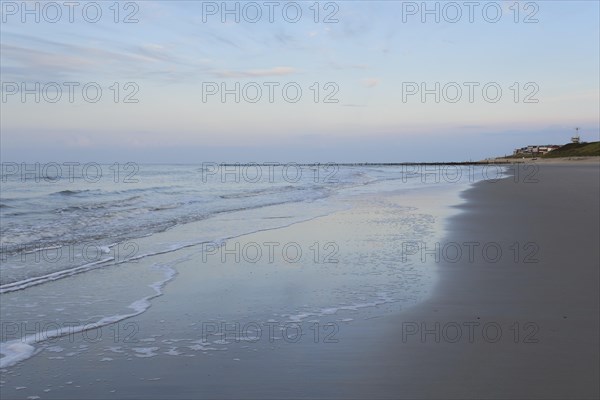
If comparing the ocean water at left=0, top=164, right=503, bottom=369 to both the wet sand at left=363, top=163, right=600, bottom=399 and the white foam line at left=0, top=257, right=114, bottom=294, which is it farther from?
the wet sand at left=363, top=163, right=600, bottom=399

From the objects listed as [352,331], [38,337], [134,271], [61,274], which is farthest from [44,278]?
[352,331]

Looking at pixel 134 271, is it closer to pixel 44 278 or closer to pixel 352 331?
pixel 44 278

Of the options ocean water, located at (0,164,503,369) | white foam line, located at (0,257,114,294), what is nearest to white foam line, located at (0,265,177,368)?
ocean water, located at (0,164,503,369)

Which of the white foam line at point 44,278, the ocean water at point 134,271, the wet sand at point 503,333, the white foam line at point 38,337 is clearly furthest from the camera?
the white foam line at point 44,278

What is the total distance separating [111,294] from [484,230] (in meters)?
8.03

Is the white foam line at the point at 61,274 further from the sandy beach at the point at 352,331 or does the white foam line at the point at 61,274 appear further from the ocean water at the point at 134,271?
the sandy beach at the point at 352,331

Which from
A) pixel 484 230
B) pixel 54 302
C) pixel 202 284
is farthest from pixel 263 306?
pixel 484 230

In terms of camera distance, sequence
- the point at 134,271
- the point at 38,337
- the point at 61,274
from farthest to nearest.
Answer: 1. the point at 134,271
2. the point at 61,274
3. the point at 38,337

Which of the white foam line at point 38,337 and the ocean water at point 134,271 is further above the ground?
the ocean water at point 134,271

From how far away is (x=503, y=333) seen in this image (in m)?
4.77

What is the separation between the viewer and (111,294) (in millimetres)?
6578

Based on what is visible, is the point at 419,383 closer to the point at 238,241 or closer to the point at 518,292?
the point at 518,292

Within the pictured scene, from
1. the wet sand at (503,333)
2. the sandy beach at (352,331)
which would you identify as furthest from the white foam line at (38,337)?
the wet sand at (503,333)

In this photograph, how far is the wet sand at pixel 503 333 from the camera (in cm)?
368
